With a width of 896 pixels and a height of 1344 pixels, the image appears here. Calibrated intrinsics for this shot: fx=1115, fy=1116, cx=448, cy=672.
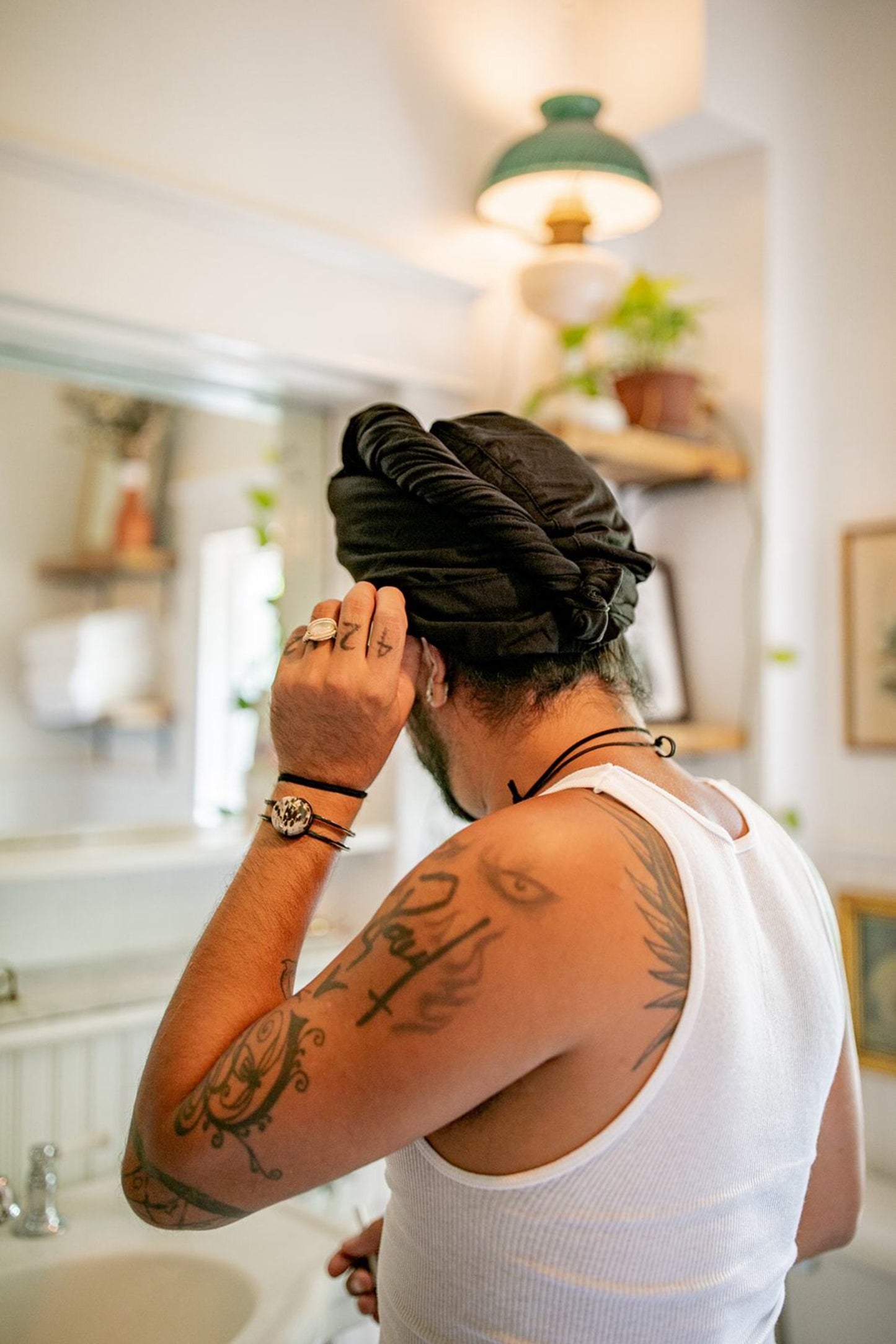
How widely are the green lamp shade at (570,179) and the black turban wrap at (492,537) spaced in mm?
993

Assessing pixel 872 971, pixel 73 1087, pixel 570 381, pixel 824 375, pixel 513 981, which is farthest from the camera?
pixel 824 375

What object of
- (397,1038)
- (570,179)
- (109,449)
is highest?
(570,179)

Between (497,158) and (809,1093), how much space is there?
1.52 metres

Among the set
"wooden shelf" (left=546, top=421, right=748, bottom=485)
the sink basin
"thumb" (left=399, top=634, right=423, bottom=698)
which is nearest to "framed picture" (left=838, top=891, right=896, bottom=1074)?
"wooden shelf" (left=546, top=421, right=748, bottom=485)

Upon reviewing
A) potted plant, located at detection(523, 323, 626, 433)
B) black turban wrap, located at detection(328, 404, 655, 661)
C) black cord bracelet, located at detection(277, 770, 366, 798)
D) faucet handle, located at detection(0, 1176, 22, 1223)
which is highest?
potted plant, located at detection(523, 323, 626, 433)

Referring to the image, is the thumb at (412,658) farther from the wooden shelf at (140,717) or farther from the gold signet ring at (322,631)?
the wooden shelf at (140,717)

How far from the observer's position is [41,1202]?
1304mm

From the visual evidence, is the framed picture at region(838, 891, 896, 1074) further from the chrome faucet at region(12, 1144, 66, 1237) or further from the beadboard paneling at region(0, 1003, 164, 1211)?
the chrome faucet at region(12, 1144, 66, 1237)

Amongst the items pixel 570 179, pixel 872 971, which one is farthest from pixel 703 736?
pixel 570 179

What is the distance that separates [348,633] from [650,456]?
1223 mm

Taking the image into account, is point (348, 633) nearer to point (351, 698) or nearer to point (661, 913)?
point (351, 698)

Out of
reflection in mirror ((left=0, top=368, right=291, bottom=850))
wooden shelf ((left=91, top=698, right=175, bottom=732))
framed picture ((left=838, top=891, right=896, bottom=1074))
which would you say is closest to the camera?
reflection in mirror ((left=0, top=368, right=291, bottom=850))

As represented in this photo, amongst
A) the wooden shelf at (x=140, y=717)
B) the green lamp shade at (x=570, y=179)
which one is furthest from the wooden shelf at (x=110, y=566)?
the green lamp shade at (x=570, y=179)

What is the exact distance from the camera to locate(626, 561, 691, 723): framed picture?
214cm
